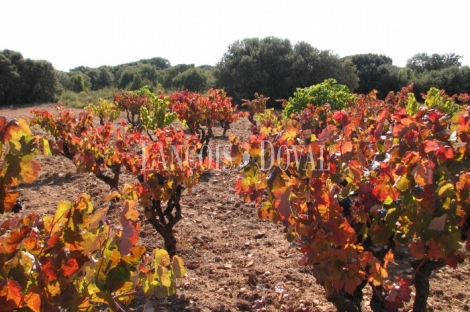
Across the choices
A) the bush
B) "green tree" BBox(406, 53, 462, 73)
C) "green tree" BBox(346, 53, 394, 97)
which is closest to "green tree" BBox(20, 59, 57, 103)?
"green tree" BBox(346, 53, 394, 97)

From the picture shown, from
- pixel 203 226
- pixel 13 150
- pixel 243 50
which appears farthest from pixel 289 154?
pixel 243 50

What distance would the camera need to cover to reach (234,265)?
11.8 feet

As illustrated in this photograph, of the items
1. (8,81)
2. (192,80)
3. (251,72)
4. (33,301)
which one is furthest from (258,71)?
(33,301)

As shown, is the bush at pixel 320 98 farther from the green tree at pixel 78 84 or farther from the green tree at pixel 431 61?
the green tree at pixel 431 61

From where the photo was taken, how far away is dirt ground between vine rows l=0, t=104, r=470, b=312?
3000mm

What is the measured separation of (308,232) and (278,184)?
283mm

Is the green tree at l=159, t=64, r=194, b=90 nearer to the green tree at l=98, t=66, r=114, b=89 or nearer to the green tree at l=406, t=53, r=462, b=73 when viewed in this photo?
the green tree at l=98, t=66, r=114, b=89

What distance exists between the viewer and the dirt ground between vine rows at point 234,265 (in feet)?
9.84

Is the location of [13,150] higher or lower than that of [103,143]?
higher

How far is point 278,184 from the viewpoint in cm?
175

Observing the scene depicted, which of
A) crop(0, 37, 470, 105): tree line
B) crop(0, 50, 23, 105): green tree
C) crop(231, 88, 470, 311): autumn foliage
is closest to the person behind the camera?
crop(231, 88, 470, 311): autumn foliage

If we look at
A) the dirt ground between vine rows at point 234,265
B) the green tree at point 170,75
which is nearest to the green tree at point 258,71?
the green tree at point 170,75

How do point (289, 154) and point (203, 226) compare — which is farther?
point (203, 226)

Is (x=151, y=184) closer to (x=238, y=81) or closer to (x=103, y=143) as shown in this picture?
(x=103, y=143)
